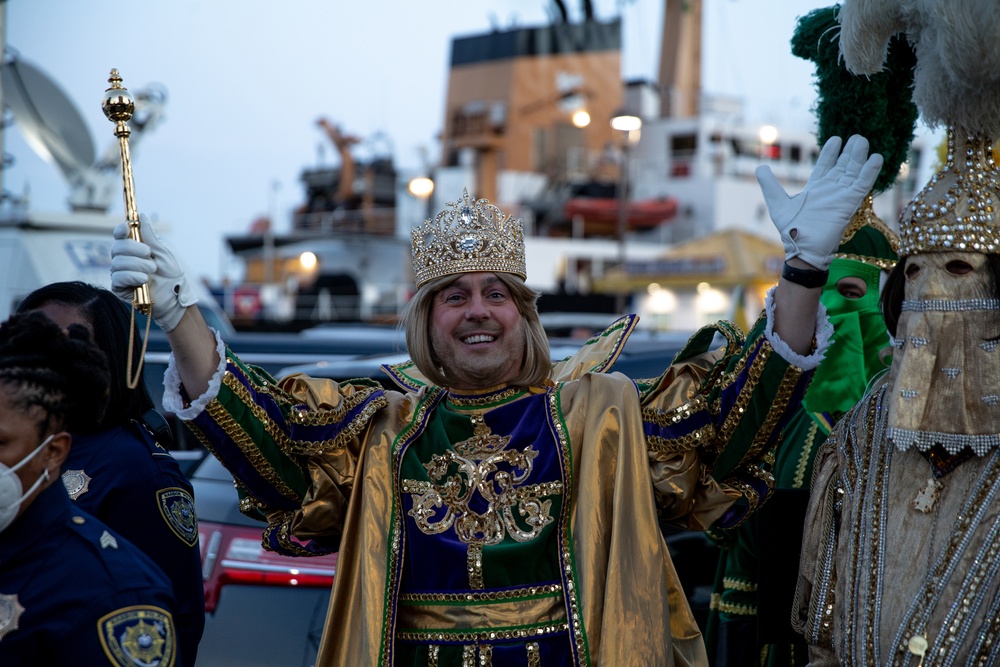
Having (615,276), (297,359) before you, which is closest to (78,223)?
(297,359)

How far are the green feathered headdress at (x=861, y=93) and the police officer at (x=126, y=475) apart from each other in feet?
6.50

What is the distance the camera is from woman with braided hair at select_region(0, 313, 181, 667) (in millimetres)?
2145

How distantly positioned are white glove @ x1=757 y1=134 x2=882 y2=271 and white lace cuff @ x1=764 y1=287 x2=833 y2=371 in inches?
5.9

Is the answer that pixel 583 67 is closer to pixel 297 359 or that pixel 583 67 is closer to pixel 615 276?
pixel 615 276

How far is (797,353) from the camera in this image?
2.94 metres

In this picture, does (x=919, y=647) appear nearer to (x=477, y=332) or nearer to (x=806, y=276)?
(x=806, y=276)

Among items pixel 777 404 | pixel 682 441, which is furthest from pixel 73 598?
pixel 777 404

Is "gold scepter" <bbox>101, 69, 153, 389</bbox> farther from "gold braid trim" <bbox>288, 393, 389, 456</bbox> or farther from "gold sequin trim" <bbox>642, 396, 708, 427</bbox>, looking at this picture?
"gold sequin trim" <bbox>642, 396, 708, 427</bbox>

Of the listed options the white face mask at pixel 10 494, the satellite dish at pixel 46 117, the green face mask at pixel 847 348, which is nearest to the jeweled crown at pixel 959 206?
the green face mask at pixel 847 348

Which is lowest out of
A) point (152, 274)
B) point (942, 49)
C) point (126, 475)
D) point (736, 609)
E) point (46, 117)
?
point (736, 609)

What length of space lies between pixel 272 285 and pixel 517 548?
116ft

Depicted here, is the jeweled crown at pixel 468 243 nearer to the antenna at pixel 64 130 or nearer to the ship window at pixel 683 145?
the antenna at pixel 64 130

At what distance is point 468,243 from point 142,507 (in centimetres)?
120

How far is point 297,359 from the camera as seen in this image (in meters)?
7.10
